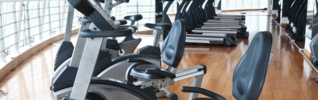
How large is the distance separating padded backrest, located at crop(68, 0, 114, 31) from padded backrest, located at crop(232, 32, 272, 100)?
75cm

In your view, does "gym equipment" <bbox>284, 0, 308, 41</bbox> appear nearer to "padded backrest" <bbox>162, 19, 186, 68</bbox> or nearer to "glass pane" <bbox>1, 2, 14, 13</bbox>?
"padded backrest" <bbox>162, 19, 186, 68</bbox>

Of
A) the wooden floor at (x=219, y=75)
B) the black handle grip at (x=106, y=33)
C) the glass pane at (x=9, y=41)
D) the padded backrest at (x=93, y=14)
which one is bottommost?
the wooden floor at (x=219, y=75)

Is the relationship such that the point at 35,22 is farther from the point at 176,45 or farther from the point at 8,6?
the point at 176,45

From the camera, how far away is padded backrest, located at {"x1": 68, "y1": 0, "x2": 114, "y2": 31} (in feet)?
5.86

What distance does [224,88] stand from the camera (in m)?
4.07

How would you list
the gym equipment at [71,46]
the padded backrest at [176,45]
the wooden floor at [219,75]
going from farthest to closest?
1. the wooden floor at [219,75]
2. the gym equipment at [71,46]
3. the padded backrest at [176,45]

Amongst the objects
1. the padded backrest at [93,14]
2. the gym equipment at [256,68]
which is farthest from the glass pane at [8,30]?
the gym equipment at [256,68]

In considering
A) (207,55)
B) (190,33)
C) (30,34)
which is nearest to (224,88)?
(207,55)

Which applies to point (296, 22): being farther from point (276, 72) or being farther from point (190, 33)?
point (276, 72)

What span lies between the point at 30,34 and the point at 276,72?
14.0 feet

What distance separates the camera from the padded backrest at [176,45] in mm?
2936

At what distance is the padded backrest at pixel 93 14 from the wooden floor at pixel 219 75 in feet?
6.27

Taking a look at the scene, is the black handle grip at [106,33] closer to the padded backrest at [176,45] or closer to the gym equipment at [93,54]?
the gym equipment at [93,54]

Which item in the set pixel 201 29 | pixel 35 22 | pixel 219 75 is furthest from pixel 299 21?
pixel 35 22
